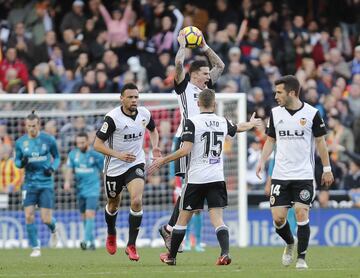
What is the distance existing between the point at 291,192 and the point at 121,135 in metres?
2.73

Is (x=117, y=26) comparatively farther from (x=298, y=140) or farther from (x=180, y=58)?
(x=298, y=140)

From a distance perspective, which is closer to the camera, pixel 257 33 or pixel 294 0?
pixel 257 33

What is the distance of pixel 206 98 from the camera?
14.2 m

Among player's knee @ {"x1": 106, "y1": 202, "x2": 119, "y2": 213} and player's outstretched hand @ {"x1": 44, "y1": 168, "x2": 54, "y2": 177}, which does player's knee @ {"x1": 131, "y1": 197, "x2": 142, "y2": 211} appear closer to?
player's knee @ {"x1": 106, "y1": 202, "x2": 119, "y2": 213}

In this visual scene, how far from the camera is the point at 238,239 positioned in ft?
74.5

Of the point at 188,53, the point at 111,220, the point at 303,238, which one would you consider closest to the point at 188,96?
the point at 111,220

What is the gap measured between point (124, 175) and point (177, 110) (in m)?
8.14

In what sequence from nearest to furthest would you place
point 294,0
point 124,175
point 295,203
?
point 295,203 < point 124,175 < point 294,0

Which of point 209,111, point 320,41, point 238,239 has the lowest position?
point 238,239

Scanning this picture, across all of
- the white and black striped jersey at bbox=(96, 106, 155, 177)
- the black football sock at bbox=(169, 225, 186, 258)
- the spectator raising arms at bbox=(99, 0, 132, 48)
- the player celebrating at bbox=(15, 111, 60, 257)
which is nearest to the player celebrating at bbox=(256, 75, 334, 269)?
the black football sock at bbox=(169, 225, 186, 258)

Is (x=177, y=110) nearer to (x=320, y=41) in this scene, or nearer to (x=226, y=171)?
(x=226, y=171)

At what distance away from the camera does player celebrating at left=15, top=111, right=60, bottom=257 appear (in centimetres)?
2000

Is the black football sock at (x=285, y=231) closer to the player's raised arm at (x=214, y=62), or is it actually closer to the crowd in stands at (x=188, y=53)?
the player's raised arm at (x=214, y=62)

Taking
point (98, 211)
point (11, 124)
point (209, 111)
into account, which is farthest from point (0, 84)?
point (209, 111)
